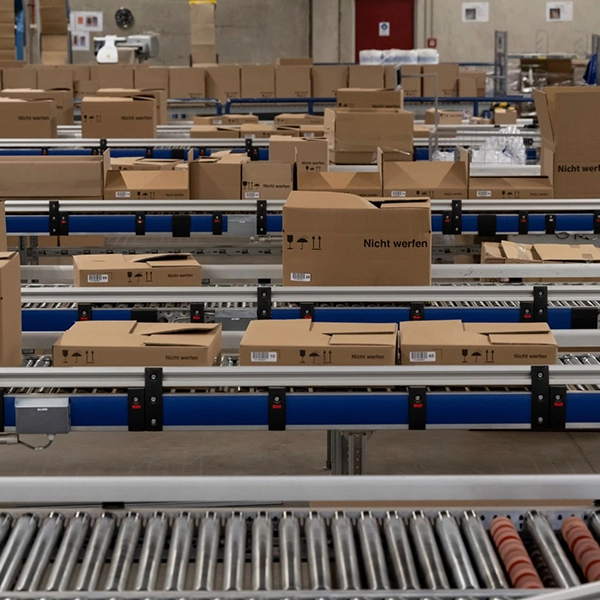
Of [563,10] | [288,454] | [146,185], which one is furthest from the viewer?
[563,10]

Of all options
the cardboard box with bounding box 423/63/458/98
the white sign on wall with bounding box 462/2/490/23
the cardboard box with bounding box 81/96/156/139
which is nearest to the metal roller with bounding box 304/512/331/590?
the cardboard box with bounding box 81/96/156/139

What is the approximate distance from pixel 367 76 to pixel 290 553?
11327 mm

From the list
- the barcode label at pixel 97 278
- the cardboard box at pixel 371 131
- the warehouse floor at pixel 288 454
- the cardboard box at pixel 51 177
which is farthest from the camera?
the cardboard box at pixel 371 131

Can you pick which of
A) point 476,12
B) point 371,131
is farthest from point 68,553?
point 476,12

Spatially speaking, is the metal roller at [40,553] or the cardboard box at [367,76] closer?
the metal roller at [40,553]

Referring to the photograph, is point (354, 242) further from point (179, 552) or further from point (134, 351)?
point (179, 552)

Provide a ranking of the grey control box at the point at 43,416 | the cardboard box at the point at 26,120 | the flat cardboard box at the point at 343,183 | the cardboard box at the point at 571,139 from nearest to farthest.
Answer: the grey control box at the point at 43,416 < the cardboard box at the point at 571,139 < the flat cardboard box at the point at 343,183 < the cardboard box at the point at 26,120

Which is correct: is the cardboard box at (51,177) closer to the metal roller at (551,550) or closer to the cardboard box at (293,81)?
the metal roller at (551,550)

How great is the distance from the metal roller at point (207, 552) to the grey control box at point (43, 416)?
0.88 meters

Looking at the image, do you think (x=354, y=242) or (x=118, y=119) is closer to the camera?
(x=354, y=242)

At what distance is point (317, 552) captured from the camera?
7.19 ft

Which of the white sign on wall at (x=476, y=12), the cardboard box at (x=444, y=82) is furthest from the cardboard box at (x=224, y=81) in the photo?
the white sign on wall at (x=476, y=12)

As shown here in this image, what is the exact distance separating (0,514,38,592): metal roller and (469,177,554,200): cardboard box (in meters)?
4.52

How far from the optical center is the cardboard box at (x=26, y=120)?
29.3 feet
